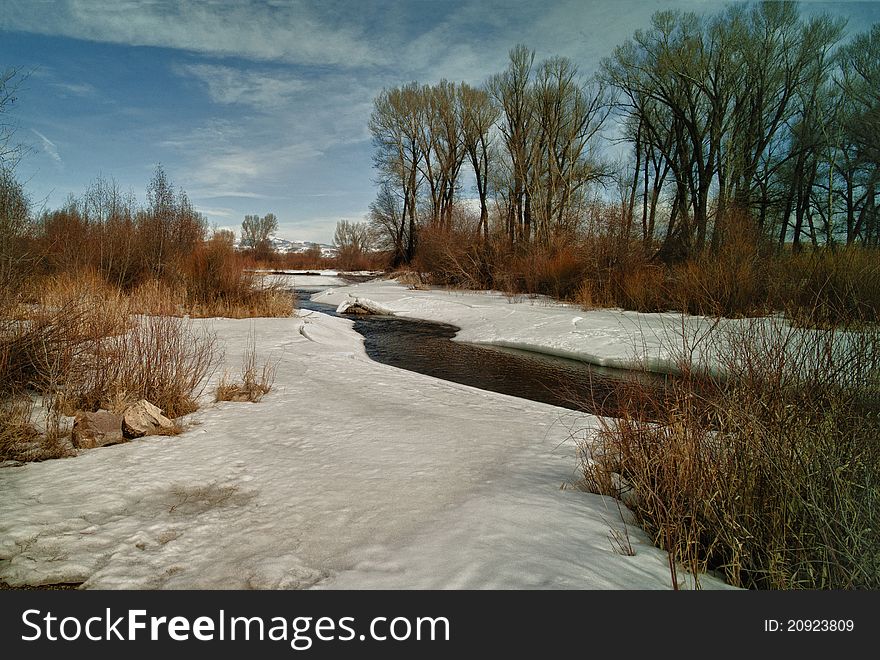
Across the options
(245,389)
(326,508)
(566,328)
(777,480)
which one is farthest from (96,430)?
(566,328)

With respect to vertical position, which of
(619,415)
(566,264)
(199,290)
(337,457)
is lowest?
(337,457)

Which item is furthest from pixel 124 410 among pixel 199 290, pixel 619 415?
pixel 199 290

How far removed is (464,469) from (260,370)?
447cm

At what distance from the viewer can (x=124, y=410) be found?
14.0ft

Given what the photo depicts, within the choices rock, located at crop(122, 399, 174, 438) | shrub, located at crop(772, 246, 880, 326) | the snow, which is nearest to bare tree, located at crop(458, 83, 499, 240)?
the snow

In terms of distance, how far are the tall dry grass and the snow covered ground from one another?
0.83 feet

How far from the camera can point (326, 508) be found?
9.11ft

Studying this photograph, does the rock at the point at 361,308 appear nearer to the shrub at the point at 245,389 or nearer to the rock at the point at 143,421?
the shrub at the point at 245,389

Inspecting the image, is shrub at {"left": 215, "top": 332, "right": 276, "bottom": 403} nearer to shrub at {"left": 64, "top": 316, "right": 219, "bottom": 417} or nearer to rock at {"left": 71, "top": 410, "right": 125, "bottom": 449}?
shrub at {"left": 64, "top": 316, "right": 219, "bottom": 417}

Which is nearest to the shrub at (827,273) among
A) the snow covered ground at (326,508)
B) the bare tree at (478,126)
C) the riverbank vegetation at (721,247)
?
the riverbank vegetation at (721,247)

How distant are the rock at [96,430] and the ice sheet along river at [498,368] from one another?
189 inches

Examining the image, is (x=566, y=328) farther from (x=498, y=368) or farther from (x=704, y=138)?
(x=704, y=138)
